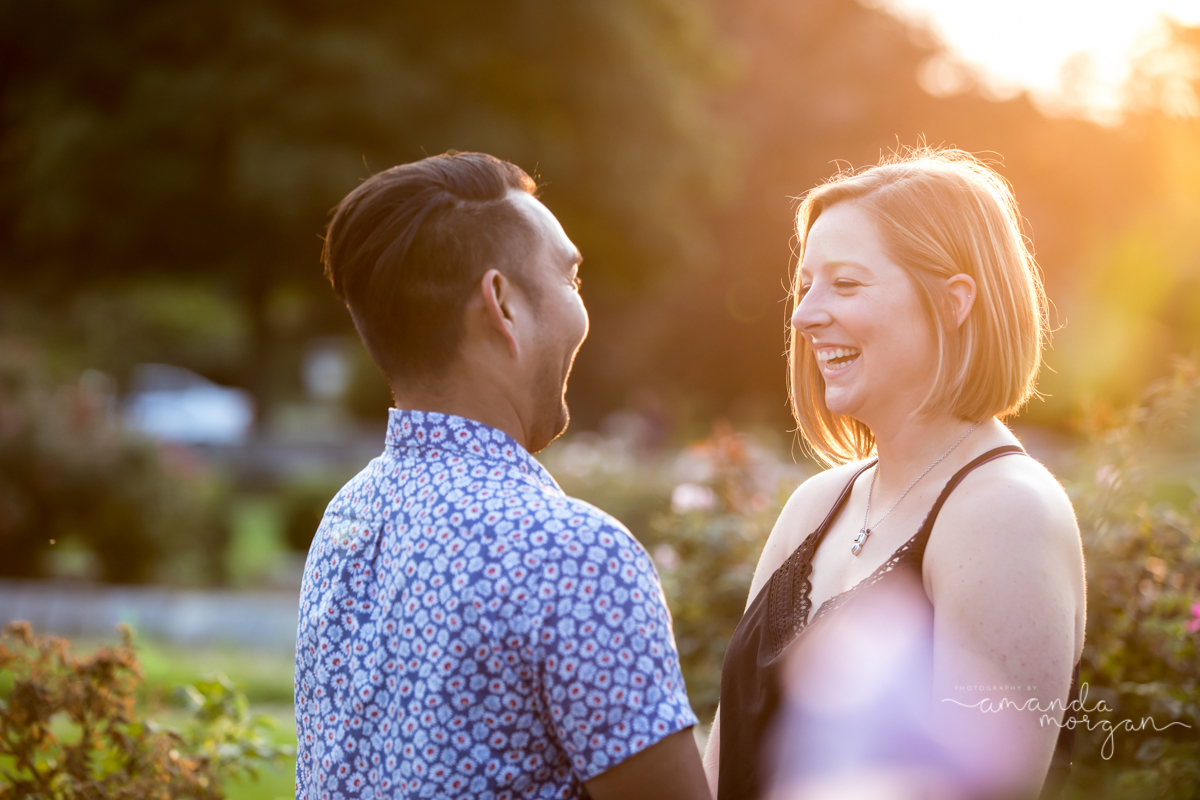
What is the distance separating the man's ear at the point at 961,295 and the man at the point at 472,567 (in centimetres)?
92

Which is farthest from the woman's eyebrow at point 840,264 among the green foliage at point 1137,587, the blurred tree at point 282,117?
the blurred tree at point 282,117

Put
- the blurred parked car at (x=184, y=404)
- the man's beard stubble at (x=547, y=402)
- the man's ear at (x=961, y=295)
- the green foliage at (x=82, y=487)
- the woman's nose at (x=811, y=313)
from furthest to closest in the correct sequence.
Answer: the blurred parked car at (x=184, y=404) → the green foliage at (x=82, y=487) → the woman's nose at (x=811, y=313) → the man's ear at (x=961, y=295) → the man's beard stubble at (x=547, y=402)

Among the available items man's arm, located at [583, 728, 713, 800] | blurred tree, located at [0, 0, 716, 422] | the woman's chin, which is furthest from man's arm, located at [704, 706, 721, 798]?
blurred tree, located at [0, 0, 716, 422]

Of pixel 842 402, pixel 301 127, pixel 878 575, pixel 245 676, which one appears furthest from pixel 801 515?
pixel 301 127

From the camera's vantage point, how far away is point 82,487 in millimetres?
10500

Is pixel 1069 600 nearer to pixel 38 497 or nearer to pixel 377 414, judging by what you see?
pixel 38 497

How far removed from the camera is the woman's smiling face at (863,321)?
2391 mm

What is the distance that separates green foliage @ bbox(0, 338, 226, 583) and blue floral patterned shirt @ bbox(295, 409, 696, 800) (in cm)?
981

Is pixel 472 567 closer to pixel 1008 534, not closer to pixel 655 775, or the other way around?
pixel 655 775

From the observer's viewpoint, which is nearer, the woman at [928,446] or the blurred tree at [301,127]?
the woman at [928,446]

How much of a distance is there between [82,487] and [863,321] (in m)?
10.0

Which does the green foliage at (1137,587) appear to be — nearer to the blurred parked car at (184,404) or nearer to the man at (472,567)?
the man at (472,567)

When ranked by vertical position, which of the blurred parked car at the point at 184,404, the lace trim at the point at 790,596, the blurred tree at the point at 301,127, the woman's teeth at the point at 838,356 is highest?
the blurred tree at the point at 301,127

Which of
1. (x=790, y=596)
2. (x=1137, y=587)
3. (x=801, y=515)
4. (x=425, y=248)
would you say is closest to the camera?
(x=425, y=248)
